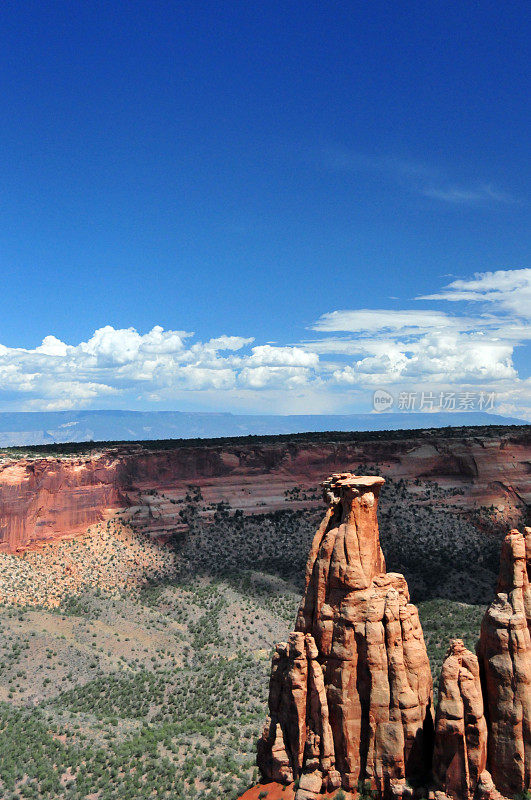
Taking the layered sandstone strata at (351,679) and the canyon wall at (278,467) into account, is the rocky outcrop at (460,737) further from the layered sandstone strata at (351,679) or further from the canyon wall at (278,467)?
the canyon wall at (278,467)

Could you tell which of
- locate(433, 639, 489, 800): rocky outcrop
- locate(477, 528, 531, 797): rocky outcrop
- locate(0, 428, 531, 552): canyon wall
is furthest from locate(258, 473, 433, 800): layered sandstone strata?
locate(0, 428, 531, 552): canyon wall

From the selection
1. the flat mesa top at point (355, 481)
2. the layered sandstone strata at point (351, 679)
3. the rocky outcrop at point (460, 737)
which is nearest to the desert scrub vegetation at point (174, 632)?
the layered sandstone strata at point (351, 679)

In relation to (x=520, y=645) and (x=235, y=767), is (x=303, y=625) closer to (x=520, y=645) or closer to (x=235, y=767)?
(x=520, y=645)

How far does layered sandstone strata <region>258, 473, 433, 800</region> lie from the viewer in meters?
A: 21.6

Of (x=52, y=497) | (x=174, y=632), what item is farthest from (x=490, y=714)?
(x=52, y=497)

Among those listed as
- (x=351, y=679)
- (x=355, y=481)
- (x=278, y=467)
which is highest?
(x=355, y=481)

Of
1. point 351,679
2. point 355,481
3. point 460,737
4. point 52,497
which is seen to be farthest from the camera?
point 52,497

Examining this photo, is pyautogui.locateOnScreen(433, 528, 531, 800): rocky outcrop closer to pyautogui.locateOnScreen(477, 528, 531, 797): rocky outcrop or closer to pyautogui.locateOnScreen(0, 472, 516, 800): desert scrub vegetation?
pyautogui.locateOnScreen(477, 528, 531, 797): rocky outcrop

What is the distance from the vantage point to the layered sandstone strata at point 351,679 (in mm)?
21641

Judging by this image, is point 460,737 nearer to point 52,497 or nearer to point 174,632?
point 174,632

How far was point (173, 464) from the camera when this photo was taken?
7888 cm

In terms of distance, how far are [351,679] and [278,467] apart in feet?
194

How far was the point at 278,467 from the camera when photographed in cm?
8162

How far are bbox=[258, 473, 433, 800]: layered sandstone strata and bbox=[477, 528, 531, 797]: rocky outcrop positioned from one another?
2.37 metres
